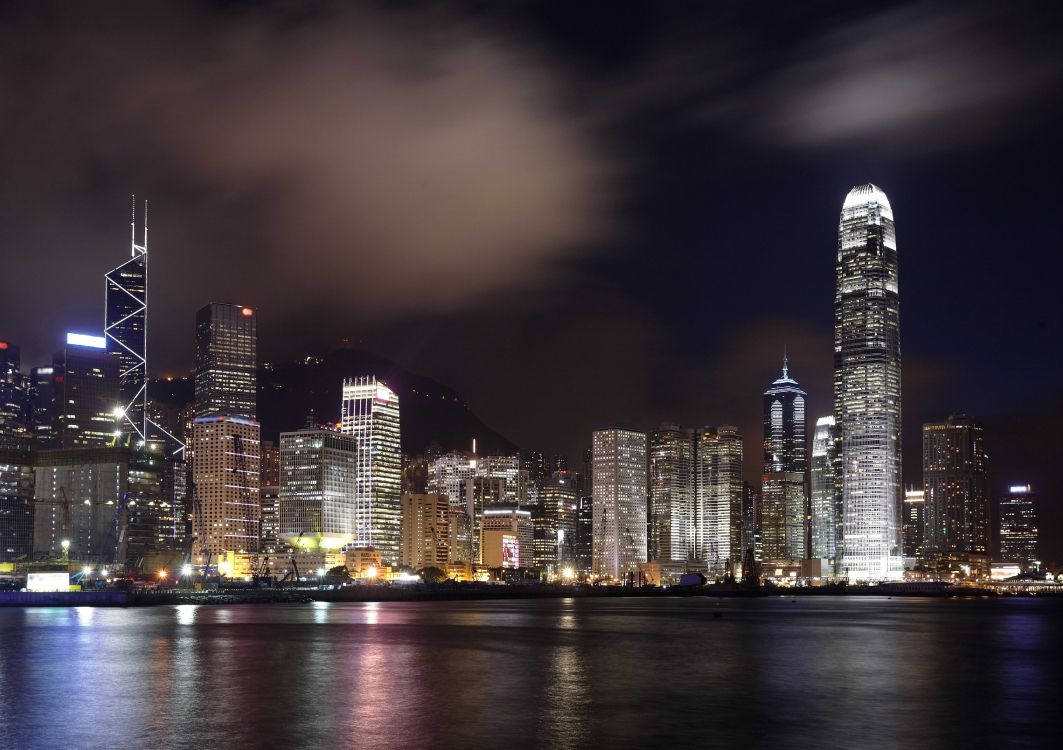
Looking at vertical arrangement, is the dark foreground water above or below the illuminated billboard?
above

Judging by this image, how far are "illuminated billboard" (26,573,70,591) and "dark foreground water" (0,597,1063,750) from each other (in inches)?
3705

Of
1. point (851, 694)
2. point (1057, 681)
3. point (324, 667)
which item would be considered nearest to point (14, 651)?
point (324, 667)

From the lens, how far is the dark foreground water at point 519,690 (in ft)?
144

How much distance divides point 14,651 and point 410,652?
2731cm

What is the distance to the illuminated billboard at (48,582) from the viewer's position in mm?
193125

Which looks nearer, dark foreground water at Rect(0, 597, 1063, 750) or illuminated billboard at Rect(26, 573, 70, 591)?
dark foreground water at Rect(0, 597, 1063, 750)

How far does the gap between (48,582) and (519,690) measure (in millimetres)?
158925

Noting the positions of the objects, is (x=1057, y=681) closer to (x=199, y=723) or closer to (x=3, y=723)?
(x=199, y=723)

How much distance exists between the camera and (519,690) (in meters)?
57.5

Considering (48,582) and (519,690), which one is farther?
(48,582)

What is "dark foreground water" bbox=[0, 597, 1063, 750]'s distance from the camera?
43812 millimetres

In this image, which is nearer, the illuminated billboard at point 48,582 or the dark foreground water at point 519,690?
the dark foreground water at point 519,690

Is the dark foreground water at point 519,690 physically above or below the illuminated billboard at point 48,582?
above

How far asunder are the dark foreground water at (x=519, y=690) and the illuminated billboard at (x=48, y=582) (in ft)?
309
